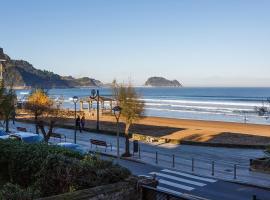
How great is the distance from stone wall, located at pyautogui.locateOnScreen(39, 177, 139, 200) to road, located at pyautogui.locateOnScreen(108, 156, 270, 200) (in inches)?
320

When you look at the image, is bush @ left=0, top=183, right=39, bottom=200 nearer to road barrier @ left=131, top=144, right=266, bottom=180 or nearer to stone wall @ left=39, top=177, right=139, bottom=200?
stone wall @ left=39, top=177, right=139, bottom=200

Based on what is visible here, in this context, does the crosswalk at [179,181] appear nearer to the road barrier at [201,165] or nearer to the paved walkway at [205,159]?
the paved walkway at [205,159]

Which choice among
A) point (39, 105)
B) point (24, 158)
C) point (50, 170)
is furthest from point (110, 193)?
point (39, 105)

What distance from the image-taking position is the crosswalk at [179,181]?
1848 centimetres

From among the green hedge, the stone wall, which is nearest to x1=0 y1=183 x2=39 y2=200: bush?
the green hedge

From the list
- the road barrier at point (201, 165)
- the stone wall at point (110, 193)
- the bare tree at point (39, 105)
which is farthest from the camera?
the bare tree at point (39, 105)

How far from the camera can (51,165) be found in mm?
10805

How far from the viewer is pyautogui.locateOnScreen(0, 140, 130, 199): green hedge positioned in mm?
9672

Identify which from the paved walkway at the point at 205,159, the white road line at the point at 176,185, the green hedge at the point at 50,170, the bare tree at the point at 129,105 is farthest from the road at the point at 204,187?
the bare tree at the point at 129,105

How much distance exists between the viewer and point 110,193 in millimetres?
8953

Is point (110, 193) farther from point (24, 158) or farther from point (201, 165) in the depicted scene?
point (201, 165)

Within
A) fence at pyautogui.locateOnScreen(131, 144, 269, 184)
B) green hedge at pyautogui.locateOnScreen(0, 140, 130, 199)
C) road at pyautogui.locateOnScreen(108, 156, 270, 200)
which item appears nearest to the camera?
green hedge at pyautogui.locateOnScreen(0, 140, 130, 199)

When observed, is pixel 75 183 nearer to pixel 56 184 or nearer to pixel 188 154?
pixel 56 184

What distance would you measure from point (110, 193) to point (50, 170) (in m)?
2.39
